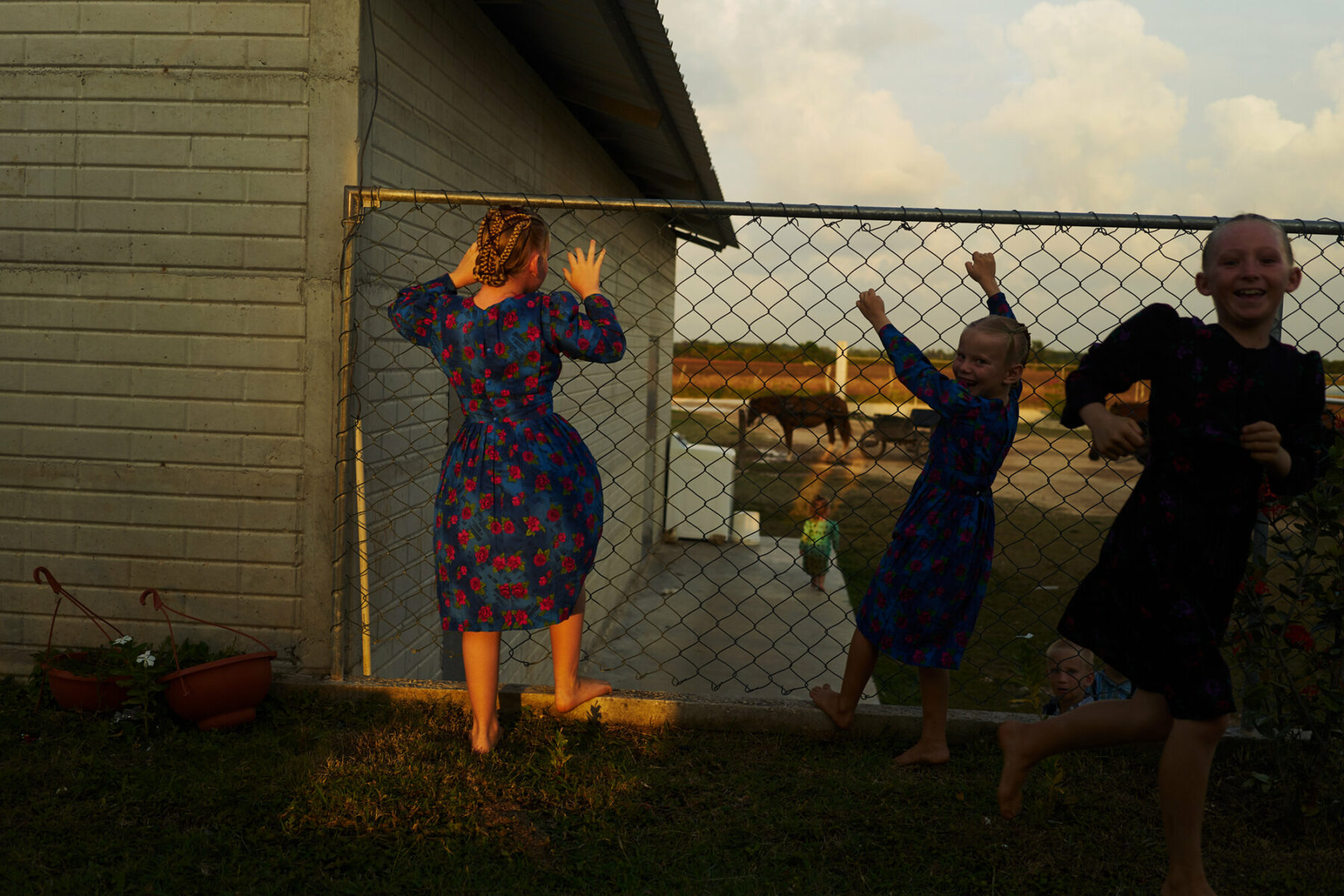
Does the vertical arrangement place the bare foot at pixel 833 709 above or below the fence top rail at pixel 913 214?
below

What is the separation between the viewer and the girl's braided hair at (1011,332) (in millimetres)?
Answer: 2346

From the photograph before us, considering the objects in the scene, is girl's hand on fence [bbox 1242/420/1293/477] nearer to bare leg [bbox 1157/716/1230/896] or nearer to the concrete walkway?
bare leg [bbox 1157/716/1230/896]

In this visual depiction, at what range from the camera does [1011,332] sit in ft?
7.72

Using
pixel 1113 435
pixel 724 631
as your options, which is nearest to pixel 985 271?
pixel 1113 435

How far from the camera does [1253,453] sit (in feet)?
5.84

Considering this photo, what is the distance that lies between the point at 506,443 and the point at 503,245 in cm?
53

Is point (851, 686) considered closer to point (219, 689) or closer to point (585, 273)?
point (585, 273)

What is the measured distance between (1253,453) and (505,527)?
68.6 inches

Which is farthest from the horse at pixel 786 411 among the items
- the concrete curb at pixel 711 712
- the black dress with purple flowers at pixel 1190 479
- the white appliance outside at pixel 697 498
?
the black dress with purple flowers at pixel 1190 479

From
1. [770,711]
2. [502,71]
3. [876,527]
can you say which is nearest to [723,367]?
[876,527]

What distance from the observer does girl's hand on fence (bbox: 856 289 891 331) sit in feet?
7.72

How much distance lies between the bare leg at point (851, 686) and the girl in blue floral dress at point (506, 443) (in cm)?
84

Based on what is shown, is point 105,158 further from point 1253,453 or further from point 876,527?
point 876,527

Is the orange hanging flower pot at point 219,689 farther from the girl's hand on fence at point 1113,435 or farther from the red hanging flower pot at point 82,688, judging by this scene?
the girl's hand on fence at point 1113,435
